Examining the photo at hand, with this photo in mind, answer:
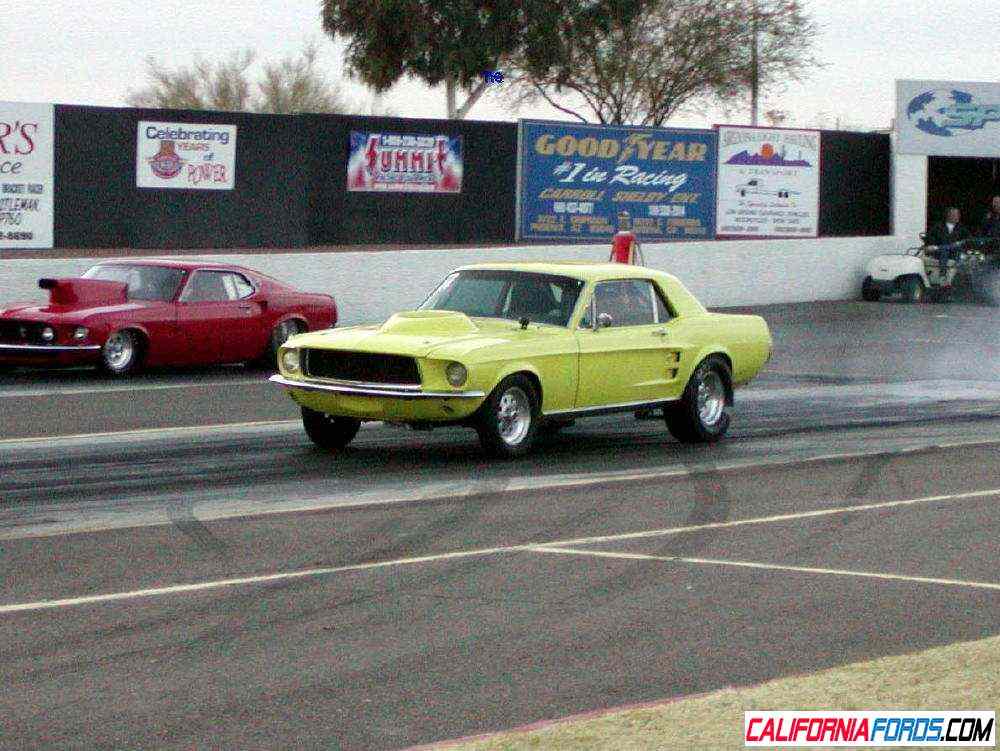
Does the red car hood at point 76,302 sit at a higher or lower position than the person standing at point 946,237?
lower

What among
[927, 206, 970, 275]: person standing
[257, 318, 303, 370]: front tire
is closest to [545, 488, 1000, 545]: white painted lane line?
[257, 318, 303, 370]: front tire

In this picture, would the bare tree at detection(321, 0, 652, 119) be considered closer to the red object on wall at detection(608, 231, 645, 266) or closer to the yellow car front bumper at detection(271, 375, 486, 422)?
the red object on wall at detection(608, 231, 645, 266)

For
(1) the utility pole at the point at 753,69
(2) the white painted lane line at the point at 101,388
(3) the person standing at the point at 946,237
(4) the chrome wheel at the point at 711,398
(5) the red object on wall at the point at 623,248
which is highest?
(1) the utility pole at the point at 753,69

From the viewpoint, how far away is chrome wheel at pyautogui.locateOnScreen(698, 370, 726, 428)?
46.3 feet

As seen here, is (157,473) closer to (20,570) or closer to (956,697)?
(20,570)

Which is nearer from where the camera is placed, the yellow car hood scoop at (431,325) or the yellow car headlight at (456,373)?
the yellow car headlight at (456,373)

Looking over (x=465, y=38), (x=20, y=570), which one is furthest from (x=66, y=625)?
(x=465, y=38)

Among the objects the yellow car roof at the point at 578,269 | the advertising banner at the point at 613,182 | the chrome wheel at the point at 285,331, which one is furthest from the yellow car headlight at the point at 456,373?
the advertising banner at the point at 613,182

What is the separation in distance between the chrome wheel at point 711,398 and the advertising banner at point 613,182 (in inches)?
693

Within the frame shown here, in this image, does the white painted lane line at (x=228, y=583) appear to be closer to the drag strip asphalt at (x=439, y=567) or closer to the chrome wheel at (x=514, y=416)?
the drag strip asphalt at (x=439, y=567)

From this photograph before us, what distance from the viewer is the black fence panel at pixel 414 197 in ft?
96.5

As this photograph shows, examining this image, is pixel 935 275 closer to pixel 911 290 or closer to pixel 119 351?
pixel 911 290

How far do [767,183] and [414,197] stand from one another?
7649 mm

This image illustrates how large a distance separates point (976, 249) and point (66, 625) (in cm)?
3017
